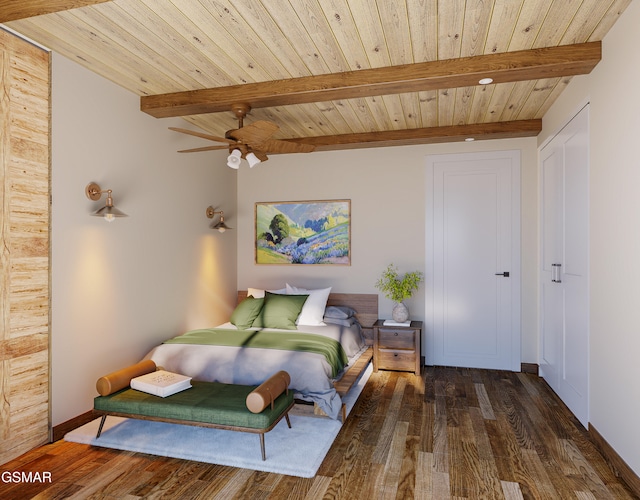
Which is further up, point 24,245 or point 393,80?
point 393,80

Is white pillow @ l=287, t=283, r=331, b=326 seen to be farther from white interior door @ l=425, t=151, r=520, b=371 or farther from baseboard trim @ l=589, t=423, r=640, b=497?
baseboard trim @ l=589, t=423, r=640, b=497

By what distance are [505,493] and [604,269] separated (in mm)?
1542

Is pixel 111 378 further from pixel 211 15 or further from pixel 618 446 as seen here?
pixel 618 446

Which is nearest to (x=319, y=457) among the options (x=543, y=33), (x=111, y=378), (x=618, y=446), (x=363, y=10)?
(x=111, y=378)

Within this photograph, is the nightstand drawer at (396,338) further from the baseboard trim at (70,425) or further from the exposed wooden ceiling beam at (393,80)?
the baseboard trim at (70,425)

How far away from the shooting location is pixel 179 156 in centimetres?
428

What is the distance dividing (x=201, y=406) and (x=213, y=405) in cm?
8

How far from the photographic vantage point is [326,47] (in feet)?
9.21

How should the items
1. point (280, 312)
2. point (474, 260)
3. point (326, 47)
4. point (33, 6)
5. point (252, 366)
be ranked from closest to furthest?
point (33, 6) → point (326, 47) → point (252, 366) → point (280, 312) → point (474, 260)

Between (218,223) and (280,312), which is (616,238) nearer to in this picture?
(280,312)

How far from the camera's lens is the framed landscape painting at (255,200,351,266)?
523 cm

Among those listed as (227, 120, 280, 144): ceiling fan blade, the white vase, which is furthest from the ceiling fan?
the white vase

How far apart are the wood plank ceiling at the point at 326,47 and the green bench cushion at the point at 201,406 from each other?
232 cm

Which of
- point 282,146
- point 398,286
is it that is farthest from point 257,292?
point 282,146
